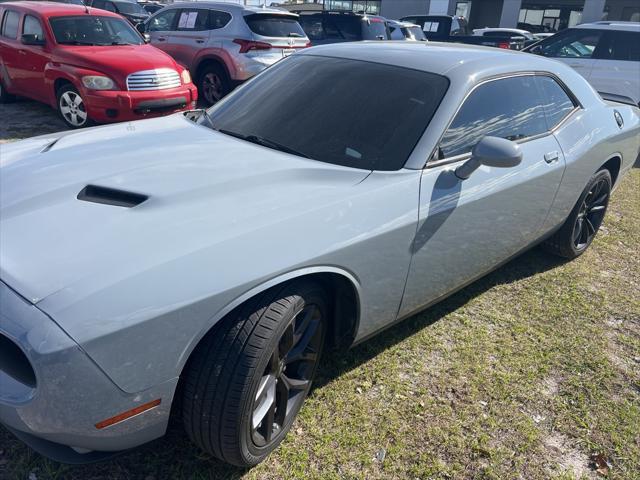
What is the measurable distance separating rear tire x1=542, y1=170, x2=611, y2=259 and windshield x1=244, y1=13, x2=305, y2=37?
605cm

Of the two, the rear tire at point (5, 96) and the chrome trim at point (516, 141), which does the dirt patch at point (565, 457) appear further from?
the rear tire at point (5, 96)

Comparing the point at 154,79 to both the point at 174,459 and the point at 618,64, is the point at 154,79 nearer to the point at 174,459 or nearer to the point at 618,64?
the point at 174,459

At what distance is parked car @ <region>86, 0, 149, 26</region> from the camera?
16.2 m

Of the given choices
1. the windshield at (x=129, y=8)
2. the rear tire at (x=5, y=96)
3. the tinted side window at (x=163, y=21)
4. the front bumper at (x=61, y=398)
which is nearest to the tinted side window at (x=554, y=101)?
the front bumper at (x=61, y=398)

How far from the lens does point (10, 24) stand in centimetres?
736

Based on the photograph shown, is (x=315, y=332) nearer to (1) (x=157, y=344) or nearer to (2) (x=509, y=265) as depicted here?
(1) (x=157, y=344)

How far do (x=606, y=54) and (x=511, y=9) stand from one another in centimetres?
2558

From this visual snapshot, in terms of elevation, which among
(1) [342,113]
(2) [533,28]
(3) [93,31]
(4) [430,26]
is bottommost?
(2) [533,28]

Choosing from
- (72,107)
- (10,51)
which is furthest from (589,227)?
(10,51)

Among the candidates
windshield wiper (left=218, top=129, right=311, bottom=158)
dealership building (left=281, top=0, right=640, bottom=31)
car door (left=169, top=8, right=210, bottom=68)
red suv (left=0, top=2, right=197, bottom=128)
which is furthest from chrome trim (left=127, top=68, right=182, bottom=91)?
dealership building (left=281, top=0, right=640, bottom=31)

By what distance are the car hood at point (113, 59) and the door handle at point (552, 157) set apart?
5.08 m

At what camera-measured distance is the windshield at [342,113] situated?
249 centimetres

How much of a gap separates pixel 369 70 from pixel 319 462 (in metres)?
2.02

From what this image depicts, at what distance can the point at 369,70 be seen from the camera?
112 inches
